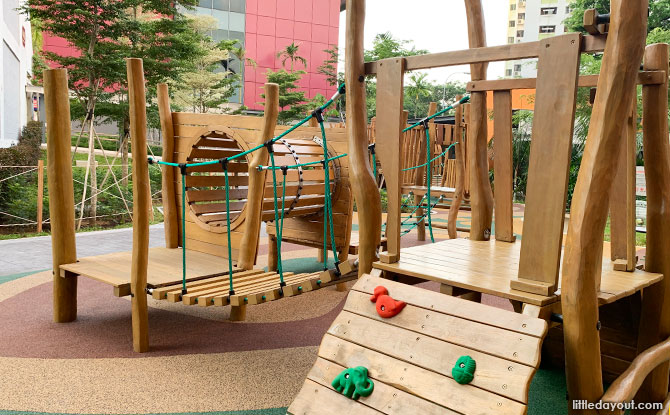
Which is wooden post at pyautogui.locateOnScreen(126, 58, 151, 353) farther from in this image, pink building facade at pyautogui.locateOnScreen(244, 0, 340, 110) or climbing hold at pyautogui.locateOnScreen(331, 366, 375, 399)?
pink building facade at pyautogui.locateOnScreen(244, 0, 340, 110)

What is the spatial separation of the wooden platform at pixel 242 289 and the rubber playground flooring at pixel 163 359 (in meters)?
0.39

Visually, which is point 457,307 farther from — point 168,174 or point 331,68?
point 331,68

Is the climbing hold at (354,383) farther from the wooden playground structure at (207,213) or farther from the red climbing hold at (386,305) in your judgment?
the wooden playground structure at (207,213)

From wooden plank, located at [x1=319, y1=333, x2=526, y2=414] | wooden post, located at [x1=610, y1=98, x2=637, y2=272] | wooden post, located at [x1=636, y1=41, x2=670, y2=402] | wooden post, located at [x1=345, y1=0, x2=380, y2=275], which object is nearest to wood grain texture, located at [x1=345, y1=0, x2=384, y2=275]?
wooden post, located at [x1=345, y1=0, x2=380, y2=275]

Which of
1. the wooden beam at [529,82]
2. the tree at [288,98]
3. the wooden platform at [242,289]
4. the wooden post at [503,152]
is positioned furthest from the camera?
the tree at [288,98]

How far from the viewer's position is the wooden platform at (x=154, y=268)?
3.72 m

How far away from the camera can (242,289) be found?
3.54 metres

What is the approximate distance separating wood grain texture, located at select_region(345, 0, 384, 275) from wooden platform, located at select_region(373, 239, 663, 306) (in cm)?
17

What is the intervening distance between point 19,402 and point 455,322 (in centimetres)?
224

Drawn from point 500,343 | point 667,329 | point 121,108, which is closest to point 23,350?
point 500,343

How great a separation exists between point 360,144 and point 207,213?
2.66 m

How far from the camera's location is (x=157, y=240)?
7.69 meters

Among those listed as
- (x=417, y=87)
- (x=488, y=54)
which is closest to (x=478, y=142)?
(x=488, y=54)

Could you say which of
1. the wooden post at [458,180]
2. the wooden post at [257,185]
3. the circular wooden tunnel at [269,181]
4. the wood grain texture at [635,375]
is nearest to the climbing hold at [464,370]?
the wood grain texture at [635,375]
